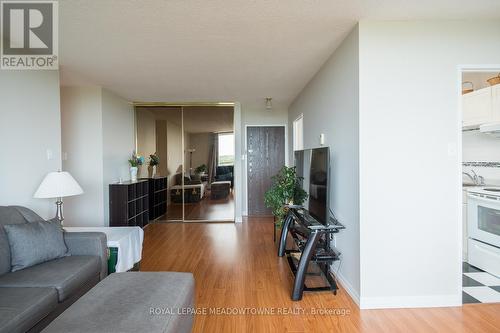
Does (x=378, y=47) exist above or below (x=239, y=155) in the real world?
above

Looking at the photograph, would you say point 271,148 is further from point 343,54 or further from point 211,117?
point 343,54

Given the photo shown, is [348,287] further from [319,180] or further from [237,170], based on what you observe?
[237,170]

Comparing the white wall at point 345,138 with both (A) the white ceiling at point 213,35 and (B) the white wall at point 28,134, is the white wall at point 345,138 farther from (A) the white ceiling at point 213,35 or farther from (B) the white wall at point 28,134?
(B) the white wall at point 28,134

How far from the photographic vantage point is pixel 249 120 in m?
6.03

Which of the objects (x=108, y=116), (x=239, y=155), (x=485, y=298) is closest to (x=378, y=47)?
(x=485, y=298)

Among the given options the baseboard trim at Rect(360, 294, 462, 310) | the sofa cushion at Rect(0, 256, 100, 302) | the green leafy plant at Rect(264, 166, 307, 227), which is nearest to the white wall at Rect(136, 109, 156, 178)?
the green leafy plant at Rect(264, 166, 307, 227)

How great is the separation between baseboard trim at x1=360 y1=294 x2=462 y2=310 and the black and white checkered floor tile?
0.59ft

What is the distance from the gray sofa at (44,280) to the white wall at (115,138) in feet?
6.55

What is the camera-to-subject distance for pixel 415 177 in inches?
86.9

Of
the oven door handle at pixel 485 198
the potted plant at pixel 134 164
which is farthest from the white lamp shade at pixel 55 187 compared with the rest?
the oven door handle at pixel 485 198

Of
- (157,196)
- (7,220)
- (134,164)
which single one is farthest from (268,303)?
(157,196)

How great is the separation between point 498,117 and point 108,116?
5451mm

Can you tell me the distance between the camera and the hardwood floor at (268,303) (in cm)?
196

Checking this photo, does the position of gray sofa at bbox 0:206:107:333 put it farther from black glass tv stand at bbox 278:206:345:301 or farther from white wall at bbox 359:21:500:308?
white wall at bbox 359:21:500:308
